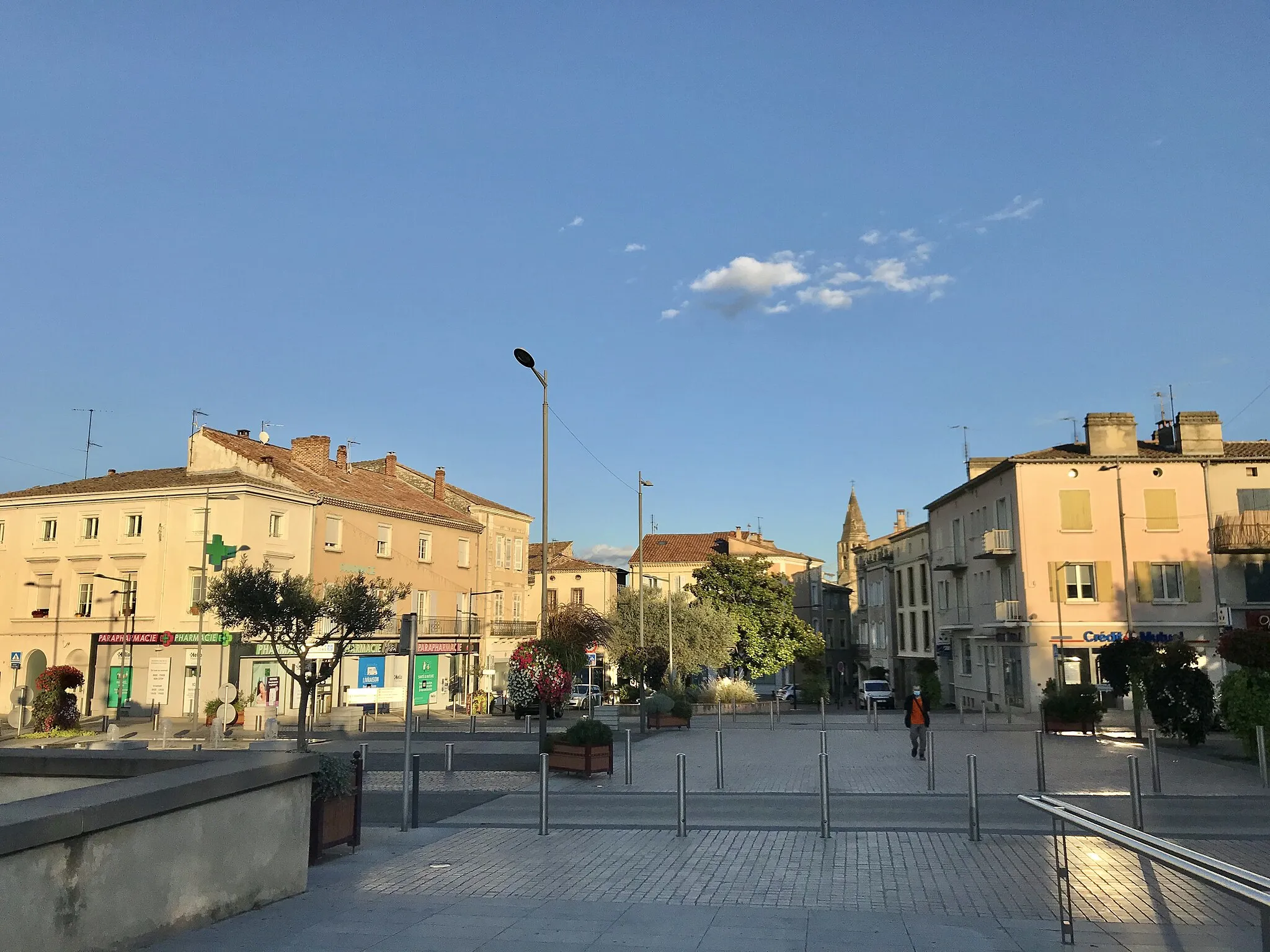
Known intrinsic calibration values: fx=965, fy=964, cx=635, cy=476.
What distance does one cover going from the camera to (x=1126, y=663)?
2828 centimetres

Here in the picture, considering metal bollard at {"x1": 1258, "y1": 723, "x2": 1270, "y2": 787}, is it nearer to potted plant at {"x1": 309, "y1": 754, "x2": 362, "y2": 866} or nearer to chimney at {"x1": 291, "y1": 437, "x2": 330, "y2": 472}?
potted plant at {"x1": 309, "y1": 754, "x2": 362, "y2": 866}

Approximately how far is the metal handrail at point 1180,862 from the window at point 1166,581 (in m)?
34.6

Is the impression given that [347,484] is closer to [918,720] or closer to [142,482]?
[142,482]

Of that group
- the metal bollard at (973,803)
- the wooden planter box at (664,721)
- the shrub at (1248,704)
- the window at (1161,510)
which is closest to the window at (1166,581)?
the window at (1161,510)

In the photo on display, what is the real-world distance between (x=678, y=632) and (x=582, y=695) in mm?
7809

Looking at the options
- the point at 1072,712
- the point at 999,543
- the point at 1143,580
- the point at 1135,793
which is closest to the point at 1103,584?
the point at 1143,580

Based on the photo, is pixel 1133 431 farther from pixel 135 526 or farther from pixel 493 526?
pixel 135 526

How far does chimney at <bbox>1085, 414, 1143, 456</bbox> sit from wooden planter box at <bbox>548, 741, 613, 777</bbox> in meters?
29.5

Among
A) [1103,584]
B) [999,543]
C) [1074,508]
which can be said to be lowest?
[1103,584]

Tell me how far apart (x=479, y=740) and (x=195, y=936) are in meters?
20.7

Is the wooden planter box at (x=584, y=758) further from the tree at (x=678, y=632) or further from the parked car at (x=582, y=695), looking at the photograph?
the parked car at (x=582, y=695)

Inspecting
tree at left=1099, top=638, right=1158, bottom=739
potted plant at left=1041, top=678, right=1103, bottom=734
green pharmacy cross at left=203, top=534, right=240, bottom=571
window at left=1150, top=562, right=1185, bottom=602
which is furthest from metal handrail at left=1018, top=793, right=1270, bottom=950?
window at left=1150, top=562, right=1185, bottom=602

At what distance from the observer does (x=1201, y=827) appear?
1192cm

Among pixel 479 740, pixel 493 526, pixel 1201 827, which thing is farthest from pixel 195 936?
pixel 493 526
